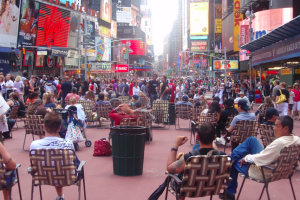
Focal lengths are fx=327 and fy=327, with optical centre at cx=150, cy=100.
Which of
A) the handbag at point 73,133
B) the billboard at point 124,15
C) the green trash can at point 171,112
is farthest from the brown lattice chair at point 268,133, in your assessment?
the billboard at point 124,15

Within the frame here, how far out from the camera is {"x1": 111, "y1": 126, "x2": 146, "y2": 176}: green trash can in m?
6.27

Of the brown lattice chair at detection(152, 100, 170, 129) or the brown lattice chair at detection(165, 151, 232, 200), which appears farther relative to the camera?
the brown lattice chair at detection(152, 100, 170, 129)

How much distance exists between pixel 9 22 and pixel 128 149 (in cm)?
3352

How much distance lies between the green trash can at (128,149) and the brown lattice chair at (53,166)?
1.95 meters

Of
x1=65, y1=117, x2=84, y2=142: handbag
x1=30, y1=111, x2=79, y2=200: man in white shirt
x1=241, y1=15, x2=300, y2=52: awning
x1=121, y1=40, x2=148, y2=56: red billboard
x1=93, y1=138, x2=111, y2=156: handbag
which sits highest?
x1=121, y1=40, x2=148, y2=56: red billboard

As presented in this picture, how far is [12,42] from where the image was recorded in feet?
119

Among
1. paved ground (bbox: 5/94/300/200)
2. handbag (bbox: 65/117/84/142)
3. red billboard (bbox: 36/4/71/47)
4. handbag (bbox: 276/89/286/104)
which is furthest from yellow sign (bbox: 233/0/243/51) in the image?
paved ground (bbox: 5/94/300/200)

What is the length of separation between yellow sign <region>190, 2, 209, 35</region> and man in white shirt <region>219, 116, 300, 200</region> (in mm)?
102614

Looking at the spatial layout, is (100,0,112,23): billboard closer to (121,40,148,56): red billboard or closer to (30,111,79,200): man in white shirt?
(121,40,148,56): red billboard

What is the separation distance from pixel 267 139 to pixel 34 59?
42.6 meters

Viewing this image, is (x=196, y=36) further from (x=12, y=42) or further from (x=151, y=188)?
(x=151, y=188)

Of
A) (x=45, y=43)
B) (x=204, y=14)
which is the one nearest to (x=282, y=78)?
(x=45, y=43)

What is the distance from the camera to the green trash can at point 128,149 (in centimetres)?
627

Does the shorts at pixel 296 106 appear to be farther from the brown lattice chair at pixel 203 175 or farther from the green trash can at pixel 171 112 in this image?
the brown lattice chair at pixel 203 175
